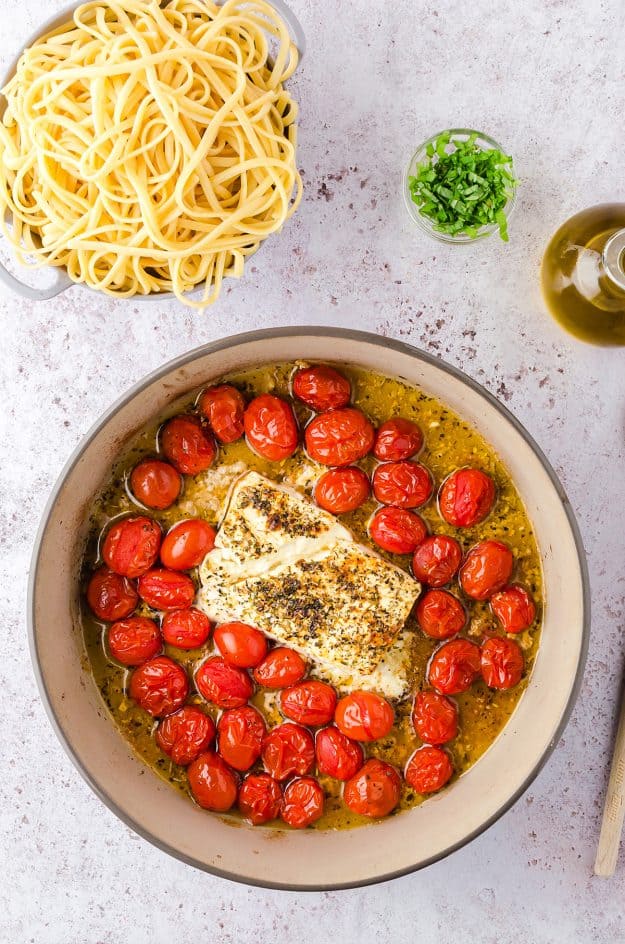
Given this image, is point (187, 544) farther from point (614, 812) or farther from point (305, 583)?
point (614, 812)

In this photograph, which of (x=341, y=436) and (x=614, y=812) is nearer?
(x=341, y=436)

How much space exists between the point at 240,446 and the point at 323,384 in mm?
392

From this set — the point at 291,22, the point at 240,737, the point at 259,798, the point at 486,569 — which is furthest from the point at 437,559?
the point at 291,22

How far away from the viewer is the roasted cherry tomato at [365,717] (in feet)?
9.82

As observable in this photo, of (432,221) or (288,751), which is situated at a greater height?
(432,221)

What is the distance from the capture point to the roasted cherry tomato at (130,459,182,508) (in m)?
3.00

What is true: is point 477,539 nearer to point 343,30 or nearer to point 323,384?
point 323,384

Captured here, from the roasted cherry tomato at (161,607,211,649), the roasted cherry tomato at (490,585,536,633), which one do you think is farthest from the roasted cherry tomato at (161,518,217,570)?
the roasted cherry tomato at (490,585,536,633)

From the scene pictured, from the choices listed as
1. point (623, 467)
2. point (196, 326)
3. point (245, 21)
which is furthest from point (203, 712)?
point (245, 21)

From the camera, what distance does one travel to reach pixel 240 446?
3.08 m

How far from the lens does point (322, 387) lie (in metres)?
2.94

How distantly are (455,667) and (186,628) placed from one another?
0.96m

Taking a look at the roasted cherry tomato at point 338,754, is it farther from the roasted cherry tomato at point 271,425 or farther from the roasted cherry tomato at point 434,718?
the roasted cherry tomato at point 271,425

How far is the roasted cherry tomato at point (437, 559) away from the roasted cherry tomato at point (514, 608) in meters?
0.19
